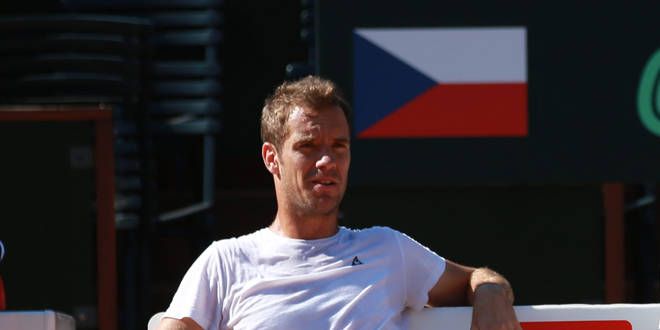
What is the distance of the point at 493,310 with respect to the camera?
343 centimetres

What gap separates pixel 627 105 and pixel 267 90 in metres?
2.10

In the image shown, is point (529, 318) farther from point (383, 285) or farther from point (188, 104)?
point (188, 104)

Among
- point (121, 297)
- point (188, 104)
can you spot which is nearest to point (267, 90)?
point (188, 104)

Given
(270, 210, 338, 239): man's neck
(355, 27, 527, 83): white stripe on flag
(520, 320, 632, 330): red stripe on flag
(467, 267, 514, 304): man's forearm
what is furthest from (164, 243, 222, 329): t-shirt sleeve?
(355, 27, 527, 83): white stripe on flag

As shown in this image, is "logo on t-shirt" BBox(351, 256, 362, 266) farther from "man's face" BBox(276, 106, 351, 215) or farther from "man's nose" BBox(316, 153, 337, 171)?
"man's nose" BBox(316, 153, 337, 171)

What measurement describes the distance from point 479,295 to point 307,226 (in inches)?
19.7

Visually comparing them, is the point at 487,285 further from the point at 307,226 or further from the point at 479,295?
the point at 307,226

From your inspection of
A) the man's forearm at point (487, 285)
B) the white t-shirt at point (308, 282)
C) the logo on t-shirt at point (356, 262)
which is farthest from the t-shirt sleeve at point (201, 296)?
the man's forearm at point (487, 285)

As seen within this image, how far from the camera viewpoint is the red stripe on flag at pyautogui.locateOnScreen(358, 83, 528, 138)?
4746 mm

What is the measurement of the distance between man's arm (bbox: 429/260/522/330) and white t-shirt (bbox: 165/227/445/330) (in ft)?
0.17

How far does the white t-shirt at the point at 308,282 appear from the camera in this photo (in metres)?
3.48

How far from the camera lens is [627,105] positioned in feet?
15.7

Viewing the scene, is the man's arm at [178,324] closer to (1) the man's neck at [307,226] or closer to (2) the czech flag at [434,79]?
(1) the man's neck at [307,226]

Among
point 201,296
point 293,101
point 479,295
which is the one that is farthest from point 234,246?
point 479,295
